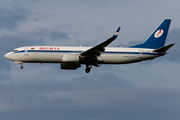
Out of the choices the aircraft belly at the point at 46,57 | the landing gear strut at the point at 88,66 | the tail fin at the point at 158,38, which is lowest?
the landing gear strut at the point at 88,66

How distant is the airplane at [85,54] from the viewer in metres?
46.5

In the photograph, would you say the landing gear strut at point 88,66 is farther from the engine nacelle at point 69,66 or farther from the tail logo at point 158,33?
the tail logo at point 158,33

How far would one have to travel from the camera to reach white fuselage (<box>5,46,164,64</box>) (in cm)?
4712

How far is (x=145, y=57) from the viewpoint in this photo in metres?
49.9

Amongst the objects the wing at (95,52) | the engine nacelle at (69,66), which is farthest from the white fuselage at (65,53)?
the engine nacelle at (69,66)

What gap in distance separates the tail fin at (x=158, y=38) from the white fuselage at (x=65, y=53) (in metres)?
1.60

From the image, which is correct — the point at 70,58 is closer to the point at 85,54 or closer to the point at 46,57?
the point at 85,54

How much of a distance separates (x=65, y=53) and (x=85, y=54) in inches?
122

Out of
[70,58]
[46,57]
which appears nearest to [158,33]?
[70,58]

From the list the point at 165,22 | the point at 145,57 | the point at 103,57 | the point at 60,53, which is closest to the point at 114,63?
the point at 103,57

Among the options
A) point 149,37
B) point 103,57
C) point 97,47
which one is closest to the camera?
point 97,47

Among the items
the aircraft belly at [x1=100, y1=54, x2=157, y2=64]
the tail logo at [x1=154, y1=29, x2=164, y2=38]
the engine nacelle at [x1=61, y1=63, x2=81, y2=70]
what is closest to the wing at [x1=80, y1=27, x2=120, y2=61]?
the aircraft belly at [x1=100, y1=54, x2=157, y2=64]

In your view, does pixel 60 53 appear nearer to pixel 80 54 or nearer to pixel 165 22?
pixel 80 54

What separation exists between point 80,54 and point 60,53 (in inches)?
120
